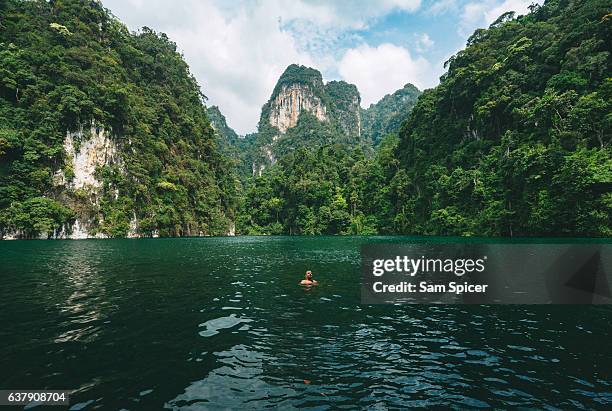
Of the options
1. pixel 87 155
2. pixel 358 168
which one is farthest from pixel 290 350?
pixel 358 168

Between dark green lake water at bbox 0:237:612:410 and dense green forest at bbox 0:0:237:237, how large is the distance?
57455 millimetres

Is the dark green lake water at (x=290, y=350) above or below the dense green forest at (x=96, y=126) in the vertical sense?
below

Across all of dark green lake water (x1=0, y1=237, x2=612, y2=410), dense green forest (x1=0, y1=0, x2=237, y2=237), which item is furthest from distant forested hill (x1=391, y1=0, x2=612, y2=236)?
dense green forest (x1=0, y1=0, x2=237, y2=237)

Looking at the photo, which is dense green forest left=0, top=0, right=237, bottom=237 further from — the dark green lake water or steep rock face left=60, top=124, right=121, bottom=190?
the dark green lake water

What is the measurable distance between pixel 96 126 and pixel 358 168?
81.9 meters

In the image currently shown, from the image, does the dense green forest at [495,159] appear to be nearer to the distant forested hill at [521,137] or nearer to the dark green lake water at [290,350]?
the distant forested hill at [521,137]

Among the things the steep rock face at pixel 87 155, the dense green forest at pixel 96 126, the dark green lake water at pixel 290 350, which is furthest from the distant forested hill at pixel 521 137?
the steep rock face at pixel 87 155

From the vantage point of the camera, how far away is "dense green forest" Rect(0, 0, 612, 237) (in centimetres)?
5091

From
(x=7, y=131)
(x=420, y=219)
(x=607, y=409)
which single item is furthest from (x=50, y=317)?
(x=420, y=219)

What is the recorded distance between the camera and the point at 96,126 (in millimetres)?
75188

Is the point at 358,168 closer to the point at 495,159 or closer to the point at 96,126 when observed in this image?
the point at 495,159

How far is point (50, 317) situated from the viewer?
12.9 meters

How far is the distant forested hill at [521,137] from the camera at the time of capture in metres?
46.3

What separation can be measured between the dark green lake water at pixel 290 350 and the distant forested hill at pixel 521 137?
39423 mm
